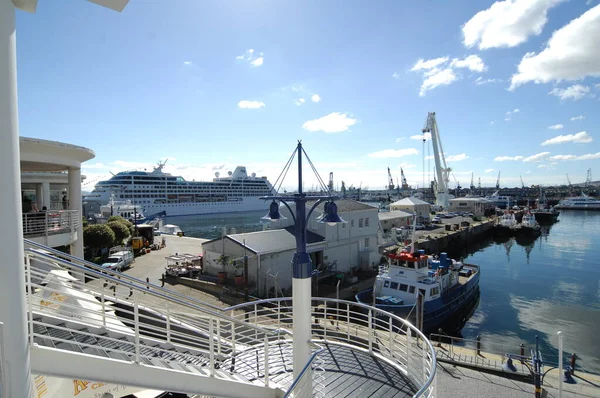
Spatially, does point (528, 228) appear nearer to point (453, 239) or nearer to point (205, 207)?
point (453, 239)

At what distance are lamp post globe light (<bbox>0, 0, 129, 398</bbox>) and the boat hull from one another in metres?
14.3

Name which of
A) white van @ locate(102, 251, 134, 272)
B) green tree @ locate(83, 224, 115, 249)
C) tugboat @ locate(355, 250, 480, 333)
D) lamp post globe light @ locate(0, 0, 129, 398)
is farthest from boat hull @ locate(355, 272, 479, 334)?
green tree @ locate(83, 224, 115, 249)

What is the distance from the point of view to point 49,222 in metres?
9.77

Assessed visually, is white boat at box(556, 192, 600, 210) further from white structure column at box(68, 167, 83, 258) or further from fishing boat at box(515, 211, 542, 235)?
white structure column at box(68, 167, 83, 258)

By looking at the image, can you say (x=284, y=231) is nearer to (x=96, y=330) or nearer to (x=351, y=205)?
(x=351, y=205)

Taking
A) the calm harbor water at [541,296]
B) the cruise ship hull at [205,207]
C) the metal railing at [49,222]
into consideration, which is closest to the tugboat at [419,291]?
the calm harbor water at [541,296]

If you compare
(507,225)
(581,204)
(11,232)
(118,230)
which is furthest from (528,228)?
(581,204)

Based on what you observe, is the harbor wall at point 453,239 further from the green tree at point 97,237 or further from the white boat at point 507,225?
the green tree at point 97,237

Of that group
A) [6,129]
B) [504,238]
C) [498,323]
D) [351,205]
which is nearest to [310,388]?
[6,129]

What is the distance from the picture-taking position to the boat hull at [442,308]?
15.2 meters

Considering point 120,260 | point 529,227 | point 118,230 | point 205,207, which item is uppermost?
point 118,230

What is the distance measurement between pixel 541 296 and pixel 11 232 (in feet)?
94.8

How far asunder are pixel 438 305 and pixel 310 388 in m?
14.0

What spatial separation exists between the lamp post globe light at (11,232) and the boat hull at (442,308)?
14.3 meters
